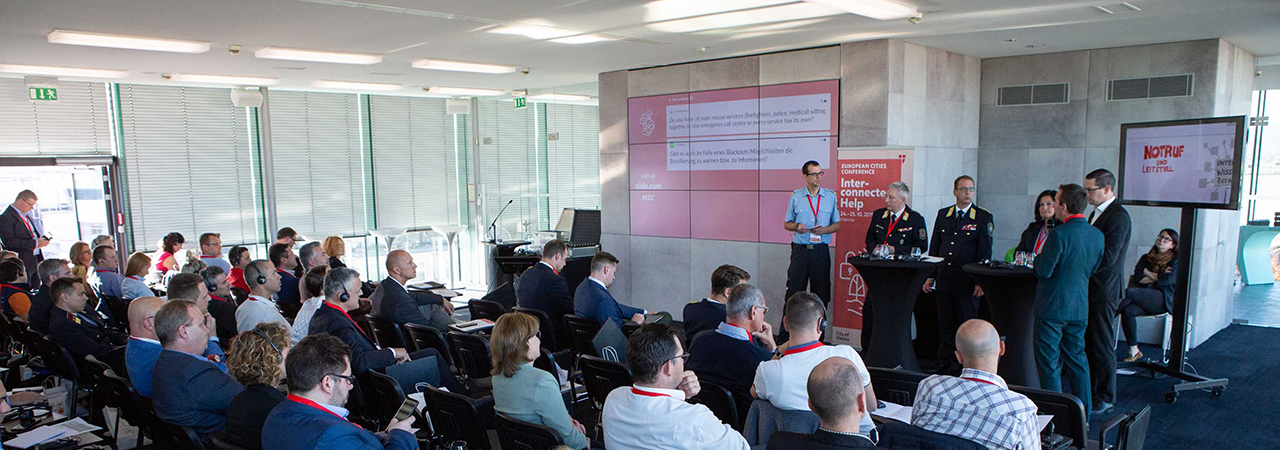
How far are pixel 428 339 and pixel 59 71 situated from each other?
249 inches

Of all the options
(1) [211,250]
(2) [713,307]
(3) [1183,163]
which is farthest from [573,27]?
(1) [211,250]

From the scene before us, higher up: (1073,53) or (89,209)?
(1073,53)

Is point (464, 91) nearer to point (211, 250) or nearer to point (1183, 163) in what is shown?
point (211, 250)

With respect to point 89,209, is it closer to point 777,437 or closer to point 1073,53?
point 777,437

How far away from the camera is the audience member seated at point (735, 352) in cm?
341

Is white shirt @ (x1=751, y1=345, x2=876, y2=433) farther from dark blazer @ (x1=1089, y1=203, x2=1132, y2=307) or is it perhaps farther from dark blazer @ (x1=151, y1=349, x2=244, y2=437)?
dark blazer @ (x1=1089, y1=203, x2=1132, y2=307)

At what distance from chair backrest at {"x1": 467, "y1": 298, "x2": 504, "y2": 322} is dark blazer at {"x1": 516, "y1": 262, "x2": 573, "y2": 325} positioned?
234mm

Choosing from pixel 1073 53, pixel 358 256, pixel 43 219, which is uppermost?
pixel 1073 53

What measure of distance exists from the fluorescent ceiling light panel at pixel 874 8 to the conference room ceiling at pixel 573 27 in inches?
4.1

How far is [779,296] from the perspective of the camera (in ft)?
25.4

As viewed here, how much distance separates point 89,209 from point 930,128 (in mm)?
10451

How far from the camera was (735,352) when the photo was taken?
3.41m

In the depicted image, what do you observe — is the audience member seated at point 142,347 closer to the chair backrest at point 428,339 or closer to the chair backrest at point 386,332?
the chair backrest at point 428,339

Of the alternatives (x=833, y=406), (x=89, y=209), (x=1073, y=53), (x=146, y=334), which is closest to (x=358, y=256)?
(x=89, y=209)
